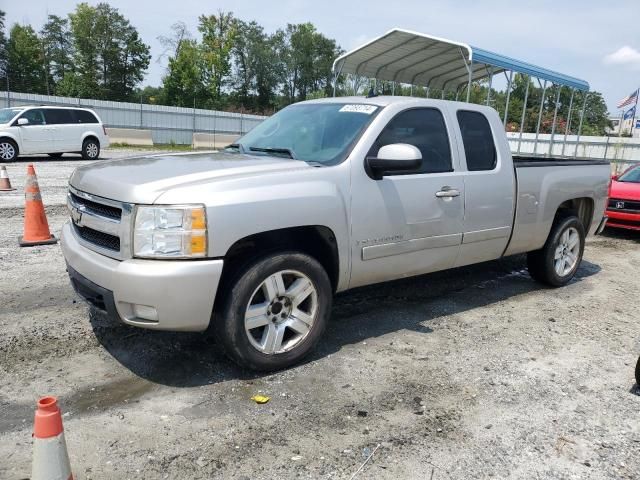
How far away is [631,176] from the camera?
10.1m

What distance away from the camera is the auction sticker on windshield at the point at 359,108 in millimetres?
4152

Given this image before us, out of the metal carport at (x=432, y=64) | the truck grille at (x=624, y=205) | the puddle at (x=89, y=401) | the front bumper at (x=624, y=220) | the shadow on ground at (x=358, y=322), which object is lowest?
the puddle at (x=89, y=401)

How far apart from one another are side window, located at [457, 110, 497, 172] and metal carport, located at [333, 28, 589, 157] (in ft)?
20.5

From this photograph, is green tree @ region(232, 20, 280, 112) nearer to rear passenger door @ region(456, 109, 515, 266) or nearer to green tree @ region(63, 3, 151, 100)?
green tree @ region(63, 3, 151, 100)

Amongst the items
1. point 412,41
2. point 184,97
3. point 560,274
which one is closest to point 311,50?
point 184,97

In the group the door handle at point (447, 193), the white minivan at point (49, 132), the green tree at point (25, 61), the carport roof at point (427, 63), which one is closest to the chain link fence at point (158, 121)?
the white minivan at point (49, 132)

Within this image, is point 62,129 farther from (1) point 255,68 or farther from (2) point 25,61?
(1) point 255,68

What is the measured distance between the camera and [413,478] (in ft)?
8.39

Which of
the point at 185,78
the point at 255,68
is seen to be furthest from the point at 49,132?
the point at 255,68

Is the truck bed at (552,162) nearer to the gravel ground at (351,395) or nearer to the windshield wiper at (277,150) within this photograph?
the gravel ground at (351,395)

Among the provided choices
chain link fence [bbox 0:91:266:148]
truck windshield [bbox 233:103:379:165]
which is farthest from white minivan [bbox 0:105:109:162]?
truck windshield [bbox 233:103:379:165]

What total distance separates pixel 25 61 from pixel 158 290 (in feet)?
207

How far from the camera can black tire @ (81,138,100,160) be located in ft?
56.6

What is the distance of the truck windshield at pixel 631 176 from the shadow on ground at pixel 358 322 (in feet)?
13.6
